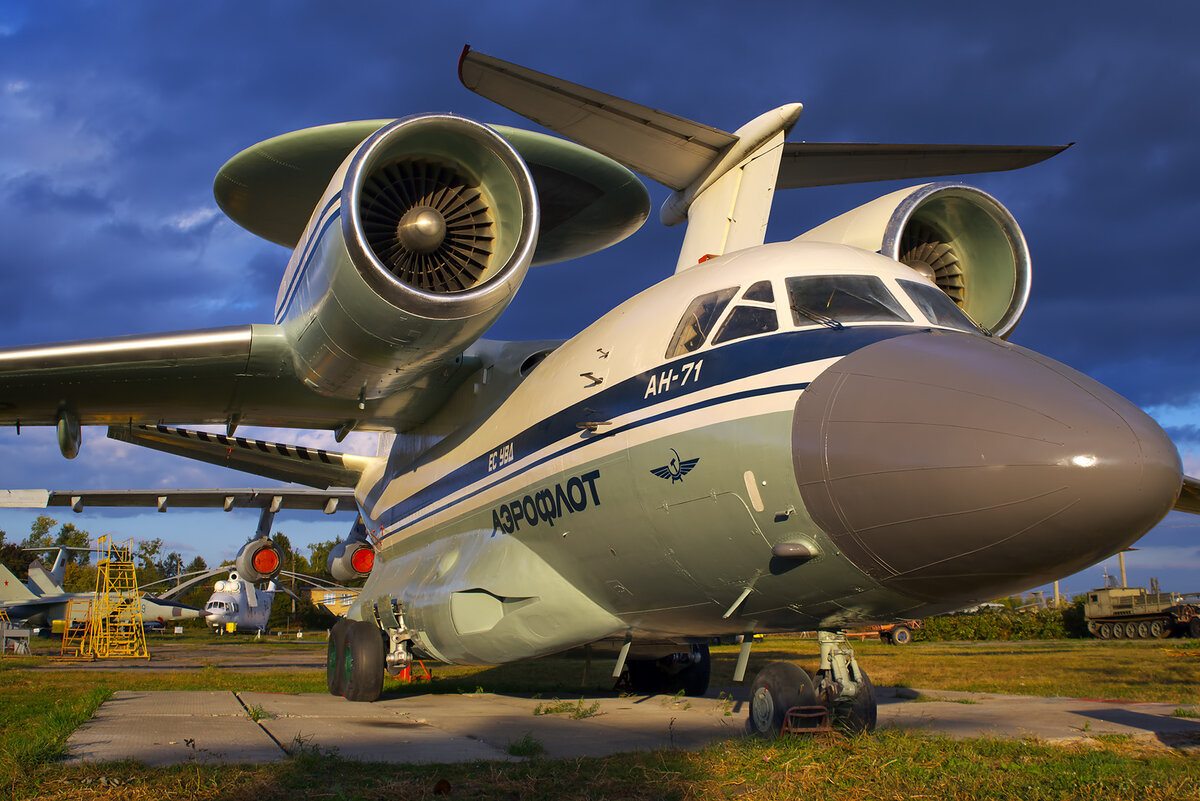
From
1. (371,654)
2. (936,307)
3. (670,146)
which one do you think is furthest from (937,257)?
(371,654)

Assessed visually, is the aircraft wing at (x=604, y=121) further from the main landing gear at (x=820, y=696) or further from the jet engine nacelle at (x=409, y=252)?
the main landing gear at (x=820, y=696)

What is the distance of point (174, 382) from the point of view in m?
8.00

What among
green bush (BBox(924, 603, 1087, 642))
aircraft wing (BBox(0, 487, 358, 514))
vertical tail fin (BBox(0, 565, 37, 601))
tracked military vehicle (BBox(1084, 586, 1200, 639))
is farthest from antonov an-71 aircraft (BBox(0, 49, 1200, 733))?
vertical tail fin (BBox(0, 565, 37, 601))

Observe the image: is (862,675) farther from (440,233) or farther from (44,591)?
(44,591)

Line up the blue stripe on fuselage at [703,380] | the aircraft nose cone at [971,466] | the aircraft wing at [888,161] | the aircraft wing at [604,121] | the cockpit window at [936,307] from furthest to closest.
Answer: the aircraft wing at [888,161] → the aircraft wing at [604,121] → the cockpit window at [936,307] → the blue stripe on fuselage at [703,380] → the aircraft nose cone at [971,466]

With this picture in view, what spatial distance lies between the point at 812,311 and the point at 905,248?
3.06 metres

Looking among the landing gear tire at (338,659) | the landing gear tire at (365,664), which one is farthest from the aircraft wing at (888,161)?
the landing gear tire at (338,659)

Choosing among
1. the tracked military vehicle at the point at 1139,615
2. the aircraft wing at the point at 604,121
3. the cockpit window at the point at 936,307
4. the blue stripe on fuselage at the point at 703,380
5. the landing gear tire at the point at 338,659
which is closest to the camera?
the blue stripe on fuselage at the point at 703,380

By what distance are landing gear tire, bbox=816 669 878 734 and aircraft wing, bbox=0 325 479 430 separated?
5020 mm

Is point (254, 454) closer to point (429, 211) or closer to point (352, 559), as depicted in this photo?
point (352, 559)

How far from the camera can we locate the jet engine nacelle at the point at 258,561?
13.7 meters

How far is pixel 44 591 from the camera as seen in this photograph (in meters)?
33.3

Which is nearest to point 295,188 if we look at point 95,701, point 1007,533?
point 95,701

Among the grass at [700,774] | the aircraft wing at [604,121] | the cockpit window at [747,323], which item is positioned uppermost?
the aircraft wing at [604,121]
